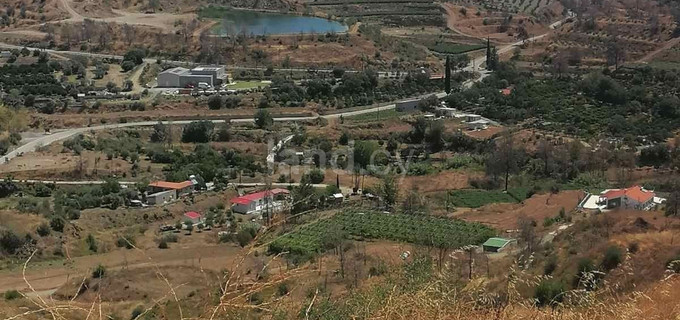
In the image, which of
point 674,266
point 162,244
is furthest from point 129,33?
point 674,266

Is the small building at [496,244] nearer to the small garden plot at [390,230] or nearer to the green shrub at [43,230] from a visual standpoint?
the small garden plot at [390,230]

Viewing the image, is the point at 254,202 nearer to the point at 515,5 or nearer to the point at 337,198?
the point at 337,198

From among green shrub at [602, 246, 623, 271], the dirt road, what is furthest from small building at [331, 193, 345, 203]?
the dirt road

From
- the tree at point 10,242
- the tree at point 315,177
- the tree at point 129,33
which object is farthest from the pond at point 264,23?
the tree at point 10,242

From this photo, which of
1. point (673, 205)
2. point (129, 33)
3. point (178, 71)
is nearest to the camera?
point (673, 205)

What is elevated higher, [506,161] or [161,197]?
[161,197]

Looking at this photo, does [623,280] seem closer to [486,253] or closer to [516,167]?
[486,253]

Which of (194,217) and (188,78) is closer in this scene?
(194,217)
